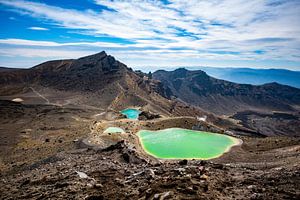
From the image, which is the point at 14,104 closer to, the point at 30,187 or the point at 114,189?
the point at 30,187

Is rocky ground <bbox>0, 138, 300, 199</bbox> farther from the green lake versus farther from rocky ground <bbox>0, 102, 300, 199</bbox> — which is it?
the green lake

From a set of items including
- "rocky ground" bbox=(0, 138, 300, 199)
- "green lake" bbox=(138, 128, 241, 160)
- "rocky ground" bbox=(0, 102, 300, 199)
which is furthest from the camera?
"green lake" bbox=(138, 128, 241, 160)

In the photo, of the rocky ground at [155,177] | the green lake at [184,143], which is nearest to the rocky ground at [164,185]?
the rocky ground at [155,177]

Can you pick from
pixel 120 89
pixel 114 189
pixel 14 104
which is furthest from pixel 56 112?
pixel 114 189

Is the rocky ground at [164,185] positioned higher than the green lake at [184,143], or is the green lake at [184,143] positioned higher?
the rocky ground at [164,185]

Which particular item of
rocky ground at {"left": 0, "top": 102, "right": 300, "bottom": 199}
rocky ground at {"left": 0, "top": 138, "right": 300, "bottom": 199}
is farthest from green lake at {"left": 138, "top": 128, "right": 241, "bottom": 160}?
rocky ground at {"left": 0, "top": 138, "right": 300, "bottom": 199}

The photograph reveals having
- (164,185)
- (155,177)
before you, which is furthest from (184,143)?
(164,185)

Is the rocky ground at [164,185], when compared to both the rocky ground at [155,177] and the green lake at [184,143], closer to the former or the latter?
the rocky ground at [155,177]

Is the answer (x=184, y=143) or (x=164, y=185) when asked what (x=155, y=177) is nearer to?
(x=164, y=185)

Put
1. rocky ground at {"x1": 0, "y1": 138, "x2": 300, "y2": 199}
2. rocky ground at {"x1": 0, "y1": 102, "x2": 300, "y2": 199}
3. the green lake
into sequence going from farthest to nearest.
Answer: the green lake < rocky ground at {"x1": 0, "y1": 102, "x2": 300, "y2": 199} < rocky ground at {"x1": 0, "y1": 138, "x2": 300, "y2": 199}
